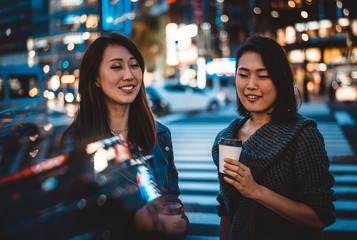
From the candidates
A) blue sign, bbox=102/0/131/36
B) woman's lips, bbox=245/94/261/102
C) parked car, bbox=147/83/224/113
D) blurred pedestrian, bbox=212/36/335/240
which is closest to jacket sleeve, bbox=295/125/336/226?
blurred pedestrian, bbox=212/36/335/240

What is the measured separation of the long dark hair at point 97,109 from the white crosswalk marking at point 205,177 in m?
2.21

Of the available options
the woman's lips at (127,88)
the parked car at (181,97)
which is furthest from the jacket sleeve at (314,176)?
the parked car at (181,97)

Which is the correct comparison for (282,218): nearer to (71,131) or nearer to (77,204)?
(77,204)

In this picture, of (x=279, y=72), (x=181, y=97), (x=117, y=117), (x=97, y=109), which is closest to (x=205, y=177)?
(x=117, y=117)

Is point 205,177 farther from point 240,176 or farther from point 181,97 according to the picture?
point 181,97

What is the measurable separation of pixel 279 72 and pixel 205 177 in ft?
17.4

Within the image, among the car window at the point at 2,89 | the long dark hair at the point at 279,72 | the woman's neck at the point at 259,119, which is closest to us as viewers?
the long dark hair at the point at 279,72

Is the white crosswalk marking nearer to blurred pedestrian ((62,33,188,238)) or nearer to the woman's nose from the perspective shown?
blurred pedestrian ((62,33,188,238))

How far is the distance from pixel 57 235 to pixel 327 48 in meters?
38.3

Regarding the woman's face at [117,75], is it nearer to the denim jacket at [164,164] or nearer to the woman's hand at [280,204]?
the denim jacket at [164,164]

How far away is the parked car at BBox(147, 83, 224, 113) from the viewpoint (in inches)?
765

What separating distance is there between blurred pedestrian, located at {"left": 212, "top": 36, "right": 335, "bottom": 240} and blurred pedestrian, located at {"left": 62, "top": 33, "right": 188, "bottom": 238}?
0.47m

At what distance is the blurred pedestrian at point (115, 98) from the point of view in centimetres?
207

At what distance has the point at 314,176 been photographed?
1627 mm
